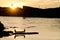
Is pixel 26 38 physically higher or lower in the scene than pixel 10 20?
lower

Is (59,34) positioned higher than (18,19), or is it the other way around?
(18,19)

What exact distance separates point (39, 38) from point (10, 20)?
26cm

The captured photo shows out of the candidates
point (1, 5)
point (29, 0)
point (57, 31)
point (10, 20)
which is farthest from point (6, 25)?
point (57, 31)

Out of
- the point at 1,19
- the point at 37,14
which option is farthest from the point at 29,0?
the point at 1,19

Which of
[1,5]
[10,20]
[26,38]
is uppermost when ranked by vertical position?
[1,5]

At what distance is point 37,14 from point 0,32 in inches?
12.3

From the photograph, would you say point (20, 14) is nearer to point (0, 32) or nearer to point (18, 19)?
point (18, 19)

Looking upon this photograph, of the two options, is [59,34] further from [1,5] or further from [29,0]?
[1,5]

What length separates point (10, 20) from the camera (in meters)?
1.14

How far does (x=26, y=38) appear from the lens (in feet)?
3.69

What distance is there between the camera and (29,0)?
114 centimetres

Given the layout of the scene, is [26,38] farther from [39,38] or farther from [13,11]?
[13,11]

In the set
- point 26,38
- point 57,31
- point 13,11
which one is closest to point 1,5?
point 13,11

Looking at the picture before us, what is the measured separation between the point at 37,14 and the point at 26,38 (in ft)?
0.66
